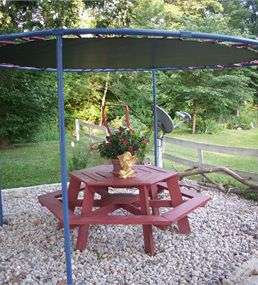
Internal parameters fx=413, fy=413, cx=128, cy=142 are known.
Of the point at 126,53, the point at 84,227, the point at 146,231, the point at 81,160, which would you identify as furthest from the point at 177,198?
the point at 81,160

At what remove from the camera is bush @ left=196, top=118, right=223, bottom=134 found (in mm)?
15523

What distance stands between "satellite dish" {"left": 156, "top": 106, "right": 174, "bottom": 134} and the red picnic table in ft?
5.84

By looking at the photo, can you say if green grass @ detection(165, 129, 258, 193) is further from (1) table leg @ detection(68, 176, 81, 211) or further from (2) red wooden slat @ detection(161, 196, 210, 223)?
(1) table leg @ detection(68, 176, 81, 211)

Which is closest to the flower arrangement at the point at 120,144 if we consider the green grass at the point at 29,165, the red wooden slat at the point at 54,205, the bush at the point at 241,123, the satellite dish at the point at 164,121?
the red wooden slat at the point at 54,205

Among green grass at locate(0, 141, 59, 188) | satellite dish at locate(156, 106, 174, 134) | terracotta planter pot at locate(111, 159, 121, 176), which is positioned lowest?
green grass at locate(0, 141, 59, 188)

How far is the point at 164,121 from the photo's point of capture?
6801mm

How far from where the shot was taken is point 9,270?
3805 millimetres

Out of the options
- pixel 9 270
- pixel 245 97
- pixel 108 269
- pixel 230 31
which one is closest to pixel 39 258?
pixel 9 270

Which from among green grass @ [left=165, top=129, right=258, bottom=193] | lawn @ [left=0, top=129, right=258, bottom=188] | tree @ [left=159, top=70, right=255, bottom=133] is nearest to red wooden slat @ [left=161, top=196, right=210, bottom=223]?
green grass @ [left=165, top=129, right=258, bottom=193]

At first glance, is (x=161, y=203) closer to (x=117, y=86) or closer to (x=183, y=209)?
(x=183, y=209)

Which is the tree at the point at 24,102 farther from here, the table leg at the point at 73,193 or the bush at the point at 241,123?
the bush at the point at 241,123

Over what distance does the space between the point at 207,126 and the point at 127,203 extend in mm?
11569

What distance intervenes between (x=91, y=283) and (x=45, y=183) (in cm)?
454

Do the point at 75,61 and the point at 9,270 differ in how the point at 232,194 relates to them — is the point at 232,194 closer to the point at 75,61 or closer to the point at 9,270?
the point at 75,61
